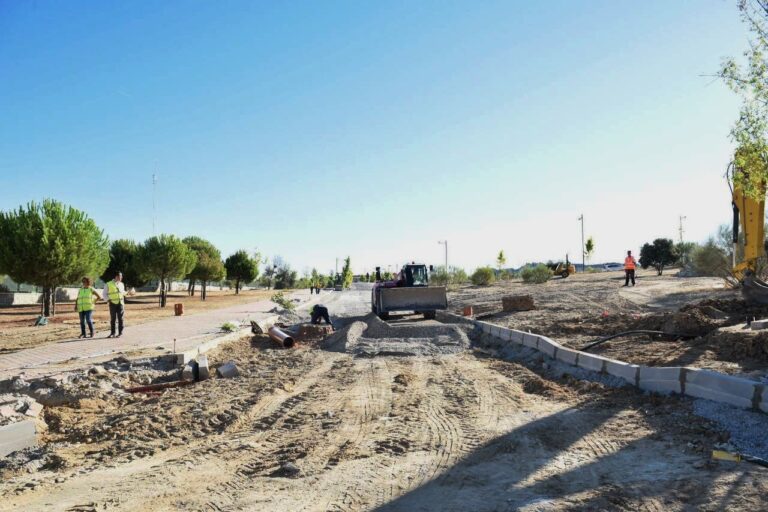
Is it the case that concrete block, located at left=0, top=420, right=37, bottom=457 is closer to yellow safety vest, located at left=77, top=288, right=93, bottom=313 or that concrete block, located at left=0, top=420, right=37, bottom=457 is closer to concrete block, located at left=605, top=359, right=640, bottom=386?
concrete block, located at left=605, top=359, right=640, bottom=386

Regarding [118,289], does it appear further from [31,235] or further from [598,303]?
[598,303]

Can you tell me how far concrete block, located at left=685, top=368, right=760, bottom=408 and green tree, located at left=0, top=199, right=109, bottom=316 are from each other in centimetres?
2717

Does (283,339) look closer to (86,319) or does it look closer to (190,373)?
(190,373)

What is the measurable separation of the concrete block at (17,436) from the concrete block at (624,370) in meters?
7.59

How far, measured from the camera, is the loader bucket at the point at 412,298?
1892cm

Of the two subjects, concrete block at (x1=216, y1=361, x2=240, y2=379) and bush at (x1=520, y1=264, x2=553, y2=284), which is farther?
bush at (x1=520, y1=264, x2=553, y2=284)

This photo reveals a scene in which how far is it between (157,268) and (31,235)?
47.0 ft

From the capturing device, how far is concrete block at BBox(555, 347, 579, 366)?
906 cm

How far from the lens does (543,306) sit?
20.2 metres

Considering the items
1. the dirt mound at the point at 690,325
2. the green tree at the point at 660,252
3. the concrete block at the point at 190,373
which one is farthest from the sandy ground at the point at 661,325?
the green tree at the point at 660,252

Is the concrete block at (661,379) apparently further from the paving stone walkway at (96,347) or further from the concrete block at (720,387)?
the paving stone walkway at (96,347)


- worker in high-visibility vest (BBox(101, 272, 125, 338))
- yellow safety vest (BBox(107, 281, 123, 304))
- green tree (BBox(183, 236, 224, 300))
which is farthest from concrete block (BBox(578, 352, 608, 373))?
green tree (BBox(183, 236, 224, 300))

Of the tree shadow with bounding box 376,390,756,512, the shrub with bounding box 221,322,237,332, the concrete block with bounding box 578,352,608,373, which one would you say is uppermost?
the concrete block with bounding box 578,352,608,373

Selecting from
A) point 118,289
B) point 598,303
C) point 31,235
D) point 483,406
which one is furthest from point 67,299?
point 483,406
